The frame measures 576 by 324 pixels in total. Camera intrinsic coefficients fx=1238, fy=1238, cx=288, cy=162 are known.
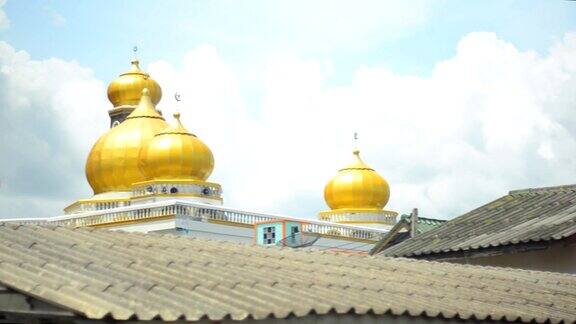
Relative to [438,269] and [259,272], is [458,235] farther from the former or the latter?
[259,272]

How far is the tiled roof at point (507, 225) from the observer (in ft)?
49.7

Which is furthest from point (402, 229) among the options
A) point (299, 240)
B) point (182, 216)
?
point (182, 216)

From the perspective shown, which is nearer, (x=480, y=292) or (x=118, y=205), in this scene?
(x=480, y=292)

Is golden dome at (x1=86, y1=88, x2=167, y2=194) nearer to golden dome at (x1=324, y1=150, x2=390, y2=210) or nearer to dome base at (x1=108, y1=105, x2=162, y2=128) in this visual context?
dome base at (x1=108, y1=105, x2=162, y2=128)

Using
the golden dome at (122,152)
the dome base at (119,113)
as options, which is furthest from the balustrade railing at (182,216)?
the dome base at (119,113)

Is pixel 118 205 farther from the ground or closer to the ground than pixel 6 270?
farther from the ground

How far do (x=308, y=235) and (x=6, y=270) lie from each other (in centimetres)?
3144

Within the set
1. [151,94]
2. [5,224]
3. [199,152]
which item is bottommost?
[5,224]

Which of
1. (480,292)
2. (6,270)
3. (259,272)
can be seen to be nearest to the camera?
(6,270)

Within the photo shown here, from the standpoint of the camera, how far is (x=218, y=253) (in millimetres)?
10047

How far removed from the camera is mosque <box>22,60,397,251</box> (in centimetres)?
4059

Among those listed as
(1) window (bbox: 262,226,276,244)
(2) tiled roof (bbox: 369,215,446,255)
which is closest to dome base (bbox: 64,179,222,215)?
(1) window (bbox: 262,226,276,244)

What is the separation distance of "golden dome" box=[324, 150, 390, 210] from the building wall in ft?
115

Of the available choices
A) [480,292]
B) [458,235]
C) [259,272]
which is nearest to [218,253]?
[259,272]
